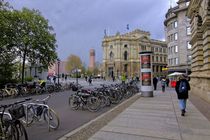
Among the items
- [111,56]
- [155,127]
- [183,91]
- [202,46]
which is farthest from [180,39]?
[111,56]

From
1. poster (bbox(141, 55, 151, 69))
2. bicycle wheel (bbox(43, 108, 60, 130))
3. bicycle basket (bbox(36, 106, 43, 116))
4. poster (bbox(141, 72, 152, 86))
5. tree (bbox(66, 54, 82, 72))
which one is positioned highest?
tree (bbox(66, 54, 82, 72))

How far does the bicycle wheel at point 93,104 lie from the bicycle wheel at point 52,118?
4.03 meters

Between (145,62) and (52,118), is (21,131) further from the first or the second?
(145,62)

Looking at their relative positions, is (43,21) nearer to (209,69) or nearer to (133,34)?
(209,69)

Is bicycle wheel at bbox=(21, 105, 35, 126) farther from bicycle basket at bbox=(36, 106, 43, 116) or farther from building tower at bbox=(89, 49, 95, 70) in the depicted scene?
building tower at bbox=(89, 49, 95, 70)

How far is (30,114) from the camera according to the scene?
28.9ft

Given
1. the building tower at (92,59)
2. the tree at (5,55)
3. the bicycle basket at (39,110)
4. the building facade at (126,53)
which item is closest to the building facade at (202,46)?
the bicycle basket at (39,110)

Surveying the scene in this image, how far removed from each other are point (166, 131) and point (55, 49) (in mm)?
22249

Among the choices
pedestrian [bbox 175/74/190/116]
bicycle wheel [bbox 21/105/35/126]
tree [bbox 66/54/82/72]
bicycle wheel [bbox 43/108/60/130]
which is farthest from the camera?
tree [bbox 66/54/82/72]

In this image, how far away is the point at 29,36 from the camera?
26.1 metres

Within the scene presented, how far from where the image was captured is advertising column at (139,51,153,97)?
65.6ft

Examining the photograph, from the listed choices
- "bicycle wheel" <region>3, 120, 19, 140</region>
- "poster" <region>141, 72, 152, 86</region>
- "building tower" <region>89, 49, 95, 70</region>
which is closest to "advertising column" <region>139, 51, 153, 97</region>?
"poster" <region>141, 72, 152, 86</region>

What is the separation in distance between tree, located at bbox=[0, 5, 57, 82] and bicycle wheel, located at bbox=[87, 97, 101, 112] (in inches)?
567

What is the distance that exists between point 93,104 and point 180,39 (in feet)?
178
